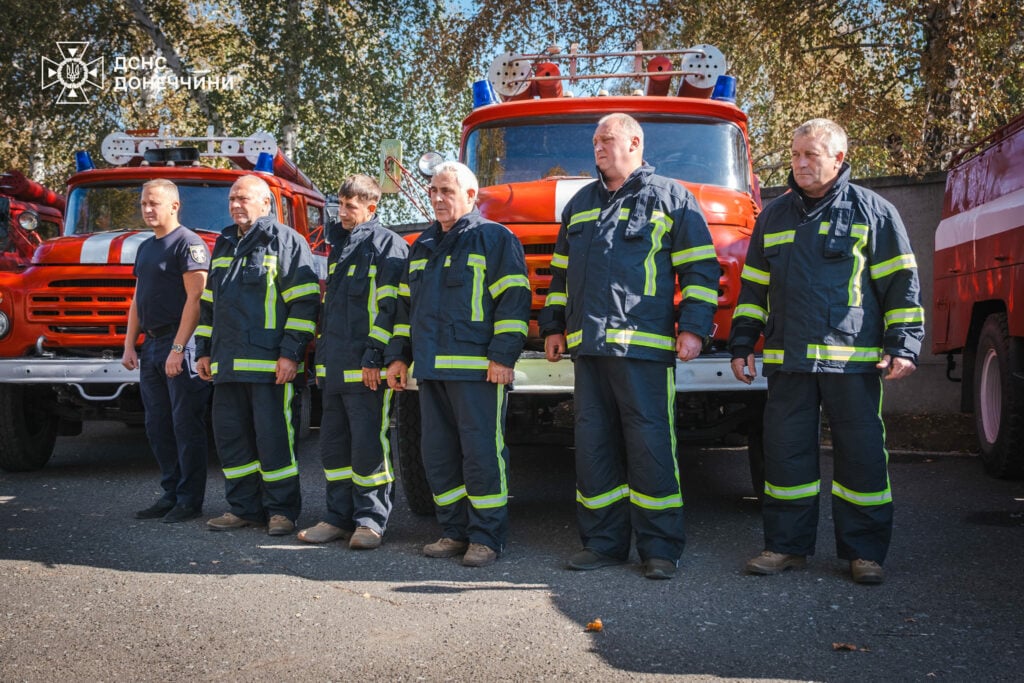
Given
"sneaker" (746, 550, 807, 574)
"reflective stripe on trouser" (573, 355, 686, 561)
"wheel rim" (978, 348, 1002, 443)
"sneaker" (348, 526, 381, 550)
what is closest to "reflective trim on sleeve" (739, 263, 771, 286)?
"reflective stripe on trouser" (573, 355, 686, 561)

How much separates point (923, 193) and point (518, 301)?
25.2ft

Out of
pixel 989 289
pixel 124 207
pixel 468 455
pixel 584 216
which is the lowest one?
pixel 468 455

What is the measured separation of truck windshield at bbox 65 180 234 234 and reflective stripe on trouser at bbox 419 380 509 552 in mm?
3923

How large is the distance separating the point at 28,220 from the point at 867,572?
347 inches

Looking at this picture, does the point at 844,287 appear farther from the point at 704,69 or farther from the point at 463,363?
the point at 704,69

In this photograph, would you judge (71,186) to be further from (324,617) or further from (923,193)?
(923,193)

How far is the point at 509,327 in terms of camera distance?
4805mm

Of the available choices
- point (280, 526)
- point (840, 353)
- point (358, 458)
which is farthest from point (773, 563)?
point (280, 526)

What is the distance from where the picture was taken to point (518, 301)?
4809 mm

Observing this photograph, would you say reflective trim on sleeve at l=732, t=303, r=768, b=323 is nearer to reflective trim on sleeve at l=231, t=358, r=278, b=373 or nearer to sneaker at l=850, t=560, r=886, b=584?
sneaker at l=850, t=560, r=886, b=584

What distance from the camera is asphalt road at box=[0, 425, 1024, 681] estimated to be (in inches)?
136

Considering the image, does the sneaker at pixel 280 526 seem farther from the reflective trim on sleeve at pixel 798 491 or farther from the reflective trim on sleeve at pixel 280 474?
the reflective trim on sleeve at pixel 798 491

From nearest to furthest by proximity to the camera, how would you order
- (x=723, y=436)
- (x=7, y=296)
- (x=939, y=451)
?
(x=723, y=436) < (x=7, y=296) < (x=939, y=451)

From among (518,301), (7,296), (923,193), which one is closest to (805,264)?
(518,301)
